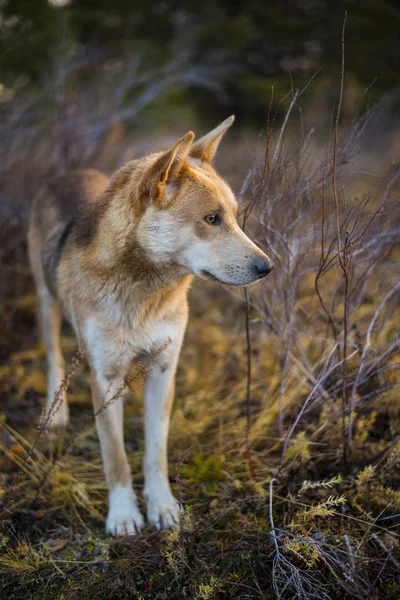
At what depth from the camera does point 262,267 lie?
2652 mm

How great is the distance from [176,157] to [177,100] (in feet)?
43.1

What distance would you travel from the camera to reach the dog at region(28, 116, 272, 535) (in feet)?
8.95

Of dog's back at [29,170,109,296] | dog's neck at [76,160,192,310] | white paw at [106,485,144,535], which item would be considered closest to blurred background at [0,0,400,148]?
dog's back at [29,170,109,296]

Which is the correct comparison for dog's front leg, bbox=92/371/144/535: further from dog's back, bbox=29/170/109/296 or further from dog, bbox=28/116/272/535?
dog's back, bbox=29/170/109/296

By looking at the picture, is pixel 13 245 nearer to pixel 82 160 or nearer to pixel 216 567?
pixel 82 160

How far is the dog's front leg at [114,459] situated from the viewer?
300 cm

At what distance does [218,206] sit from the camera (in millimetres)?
2771

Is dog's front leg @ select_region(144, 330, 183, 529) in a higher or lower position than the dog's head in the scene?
lower

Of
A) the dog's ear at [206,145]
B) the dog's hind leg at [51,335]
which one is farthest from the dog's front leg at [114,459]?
the dog's ear at [206,145]

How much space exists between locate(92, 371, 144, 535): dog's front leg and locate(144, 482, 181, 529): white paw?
8cm

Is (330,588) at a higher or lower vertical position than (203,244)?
lower

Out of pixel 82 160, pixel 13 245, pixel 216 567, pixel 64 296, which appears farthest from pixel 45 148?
pixel 216 567

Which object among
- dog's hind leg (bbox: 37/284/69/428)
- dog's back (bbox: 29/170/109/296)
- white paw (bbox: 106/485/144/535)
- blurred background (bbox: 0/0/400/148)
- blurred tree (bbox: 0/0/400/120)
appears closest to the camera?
white paw (bbox: 106/485/144/535)

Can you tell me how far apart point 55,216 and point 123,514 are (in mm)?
2296
